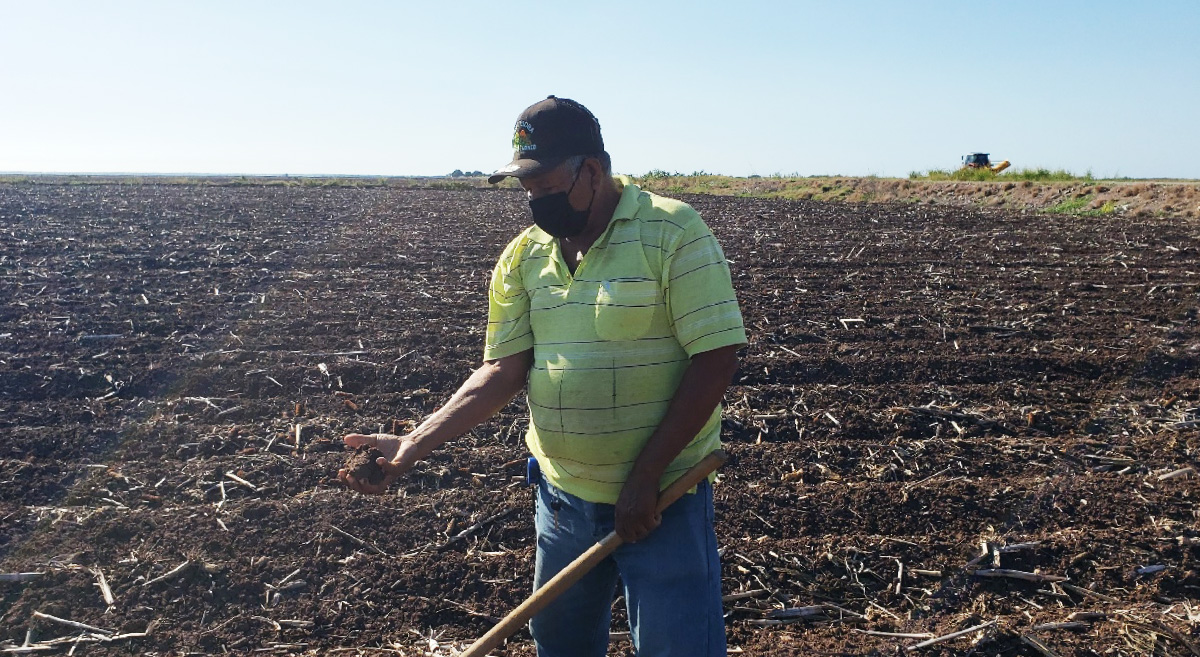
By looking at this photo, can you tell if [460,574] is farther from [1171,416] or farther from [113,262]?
[113,262]

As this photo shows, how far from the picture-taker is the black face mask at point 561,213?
234cm

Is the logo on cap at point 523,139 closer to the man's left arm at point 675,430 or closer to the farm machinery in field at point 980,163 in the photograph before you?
the man's left arm at point 675,430

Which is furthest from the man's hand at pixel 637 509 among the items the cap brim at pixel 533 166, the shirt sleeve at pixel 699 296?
the cap brim at pixel 533 166

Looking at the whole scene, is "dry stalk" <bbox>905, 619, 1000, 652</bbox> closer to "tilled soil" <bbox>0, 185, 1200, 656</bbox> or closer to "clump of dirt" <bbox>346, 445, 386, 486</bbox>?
"tilled soil" <bbox>0, 185, 1200, 656</bbox>

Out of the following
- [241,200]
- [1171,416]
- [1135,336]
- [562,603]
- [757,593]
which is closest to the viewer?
[562,603]

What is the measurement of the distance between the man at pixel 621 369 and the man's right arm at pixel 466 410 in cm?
6

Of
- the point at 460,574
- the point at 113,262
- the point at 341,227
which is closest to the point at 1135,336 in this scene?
the point at 460,574

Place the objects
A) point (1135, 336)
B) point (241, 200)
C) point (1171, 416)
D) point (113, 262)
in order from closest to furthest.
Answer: point (1171, 416) → point (1135, 336) → point (113, 262) → point (241, 200)

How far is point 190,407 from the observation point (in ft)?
19.9

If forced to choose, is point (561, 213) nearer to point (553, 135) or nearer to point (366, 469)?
point (553, 135)

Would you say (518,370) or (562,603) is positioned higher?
(518,370)

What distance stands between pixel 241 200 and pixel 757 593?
25.5m

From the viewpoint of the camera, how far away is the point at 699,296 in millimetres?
2178

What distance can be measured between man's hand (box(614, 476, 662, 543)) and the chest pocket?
357 millimetres
